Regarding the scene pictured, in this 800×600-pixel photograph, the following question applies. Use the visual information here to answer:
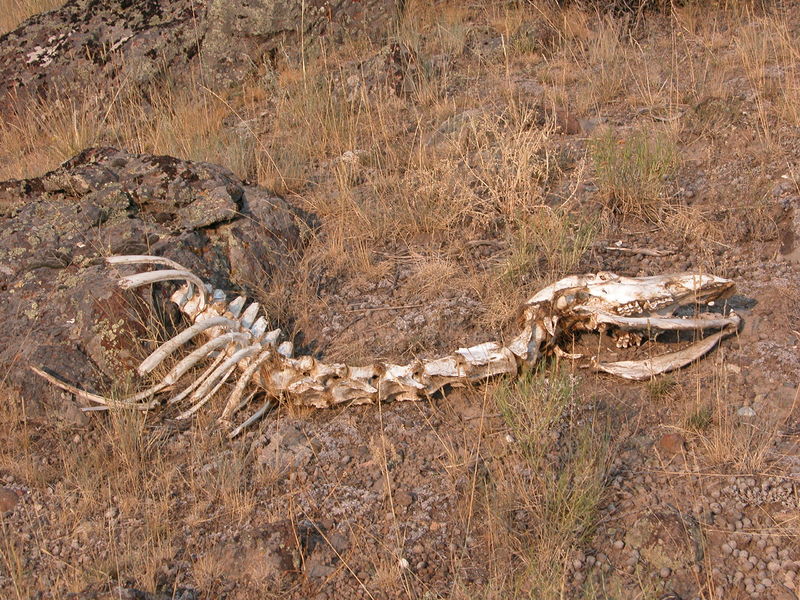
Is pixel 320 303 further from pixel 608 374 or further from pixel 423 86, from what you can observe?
pixel 423 86

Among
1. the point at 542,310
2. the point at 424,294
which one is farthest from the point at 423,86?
the point at 542,310

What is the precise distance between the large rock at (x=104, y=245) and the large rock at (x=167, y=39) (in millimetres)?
2179

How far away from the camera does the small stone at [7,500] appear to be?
2.84 meters

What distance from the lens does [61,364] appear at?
320 centimetres

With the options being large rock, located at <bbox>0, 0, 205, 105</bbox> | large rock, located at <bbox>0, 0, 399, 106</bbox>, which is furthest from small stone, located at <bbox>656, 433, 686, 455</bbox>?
large rock, located at <bbox>0, 0, 205, 105</bbox>

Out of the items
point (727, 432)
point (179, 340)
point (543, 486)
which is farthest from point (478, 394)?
point (179, 340)

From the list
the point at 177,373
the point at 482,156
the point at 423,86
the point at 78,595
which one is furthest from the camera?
the point at 423,86

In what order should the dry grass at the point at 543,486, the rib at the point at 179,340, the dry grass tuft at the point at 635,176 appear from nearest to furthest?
the dry grass at the point at 543,486, the rib at the point at 179,340, the dry grass tuft at the point at 635,176

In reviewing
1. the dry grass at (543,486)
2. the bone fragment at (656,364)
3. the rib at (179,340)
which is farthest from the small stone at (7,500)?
A: the bone fragment at (656,364)

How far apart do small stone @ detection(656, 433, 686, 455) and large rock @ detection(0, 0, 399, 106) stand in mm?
4220

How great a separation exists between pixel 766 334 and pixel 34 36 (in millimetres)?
5785

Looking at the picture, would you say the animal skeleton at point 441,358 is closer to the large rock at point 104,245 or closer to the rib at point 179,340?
the rib at point 179,340

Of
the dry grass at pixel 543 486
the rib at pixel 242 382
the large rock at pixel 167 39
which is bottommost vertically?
the dry grass at pixel 543 486

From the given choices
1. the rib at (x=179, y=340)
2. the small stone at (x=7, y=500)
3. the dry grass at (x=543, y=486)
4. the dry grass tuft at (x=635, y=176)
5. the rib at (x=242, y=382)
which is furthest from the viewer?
the dry grass tuft at (x=635, y=176)
